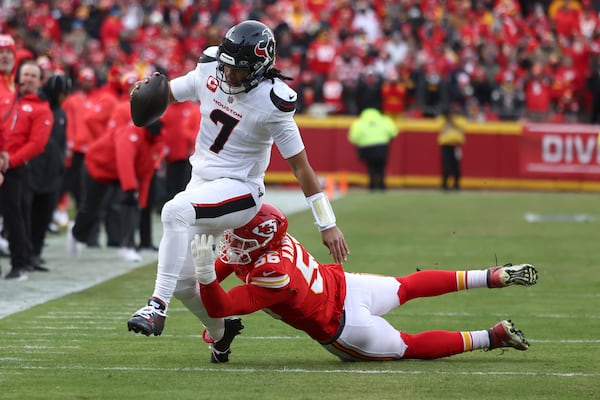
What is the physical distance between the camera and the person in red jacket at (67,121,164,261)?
38.9 feet

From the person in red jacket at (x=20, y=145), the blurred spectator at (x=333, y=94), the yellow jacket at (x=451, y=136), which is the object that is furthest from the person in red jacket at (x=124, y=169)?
the blurred spectator at (x=333, y=94)

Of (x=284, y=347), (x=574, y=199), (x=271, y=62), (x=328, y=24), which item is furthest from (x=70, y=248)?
(x=328, y=24)

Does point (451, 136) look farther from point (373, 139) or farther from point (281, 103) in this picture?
point (281, 103)

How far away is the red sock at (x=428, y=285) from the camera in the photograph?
6.55 m

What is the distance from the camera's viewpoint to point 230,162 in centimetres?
643

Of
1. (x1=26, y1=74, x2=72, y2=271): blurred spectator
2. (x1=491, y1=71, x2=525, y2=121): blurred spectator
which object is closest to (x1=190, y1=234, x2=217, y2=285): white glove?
(x1=26, y1=74, x2=72, y2=271): blurred spectator

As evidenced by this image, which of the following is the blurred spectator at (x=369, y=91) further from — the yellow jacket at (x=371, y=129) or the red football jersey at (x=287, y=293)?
the red football jersey at (x=287, y=293)

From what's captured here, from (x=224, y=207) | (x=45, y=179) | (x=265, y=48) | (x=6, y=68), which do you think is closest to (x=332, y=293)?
(x=224, y=207)

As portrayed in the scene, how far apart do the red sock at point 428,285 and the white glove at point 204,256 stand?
112 cm

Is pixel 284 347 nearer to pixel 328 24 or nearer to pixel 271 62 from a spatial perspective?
pixel 271 62

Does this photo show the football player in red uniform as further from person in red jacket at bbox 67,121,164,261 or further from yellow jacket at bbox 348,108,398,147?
yellow jacket at bbox 348,108,398,147

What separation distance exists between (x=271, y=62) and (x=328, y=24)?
807 inches

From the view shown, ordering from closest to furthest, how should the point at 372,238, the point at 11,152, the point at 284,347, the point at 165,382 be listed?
1. the point at 165,382
2. the point at 284,347
3. the point at 11,152
4. the point at 372,238

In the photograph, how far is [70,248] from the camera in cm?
1257
